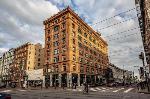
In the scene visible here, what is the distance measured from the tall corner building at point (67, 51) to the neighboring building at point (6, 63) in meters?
39.0

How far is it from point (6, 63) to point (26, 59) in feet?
81.7

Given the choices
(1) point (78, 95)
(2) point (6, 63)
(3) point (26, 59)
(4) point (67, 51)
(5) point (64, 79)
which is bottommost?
(1) point (78, 95)

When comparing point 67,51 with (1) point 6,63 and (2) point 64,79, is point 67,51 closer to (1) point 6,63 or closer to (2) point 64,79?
(2) point 64,79

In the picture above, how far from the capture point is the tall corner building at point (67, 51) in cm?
5479

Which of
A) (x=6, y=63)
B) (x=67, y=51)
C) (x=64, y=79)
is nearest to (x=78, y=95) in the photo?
(x=64, y=79)

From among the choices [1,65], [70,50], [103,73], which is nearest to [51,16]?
[70,50]

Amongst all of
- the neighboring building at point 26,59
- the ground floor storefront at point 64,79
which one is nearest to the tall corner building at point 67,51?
the ground floor storefront at point 64,79

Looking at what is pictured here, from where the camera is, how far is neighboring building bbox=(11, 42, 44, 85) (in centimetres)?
8019

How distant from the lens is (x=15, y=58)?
3558 inches

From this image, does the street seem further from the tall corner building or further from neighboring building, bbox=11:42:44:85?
neighboring building, bbox=11:42:44:85

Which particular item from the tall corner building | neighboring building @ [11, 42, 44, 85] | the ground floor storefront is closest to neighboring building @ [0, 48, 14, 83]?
neighboring building @ [11, 42, 44, 85]

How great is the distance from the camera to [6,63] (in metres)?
99.8

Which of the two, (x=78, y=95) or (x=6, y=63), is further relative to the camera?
(x=6, y=63)

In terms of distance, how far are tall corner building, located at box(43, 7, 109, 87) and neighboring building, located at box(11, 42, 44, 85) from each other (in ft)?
68.9
